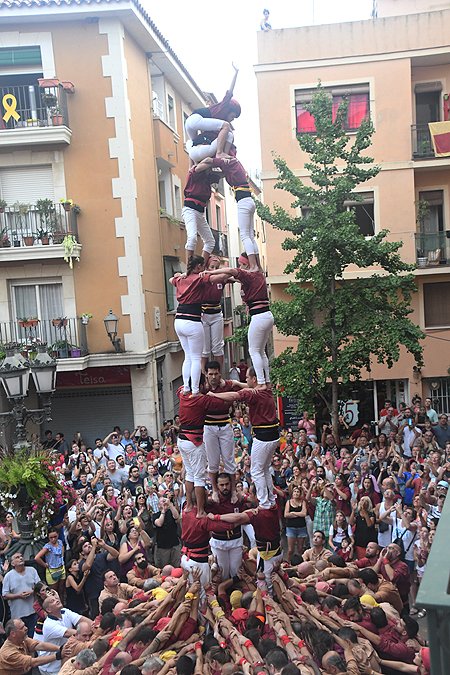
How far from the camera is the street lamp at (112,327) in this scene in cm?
1719

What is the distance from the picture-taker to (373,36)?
1912 centimetres

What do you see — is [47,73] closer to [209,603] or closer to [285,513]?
[285,513]

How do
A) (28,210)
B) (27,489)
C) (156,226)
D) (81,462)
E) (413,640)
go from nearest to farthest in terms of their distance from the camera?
(413,640) < (27,489) < (81,462) < (28,210) < (156,226)

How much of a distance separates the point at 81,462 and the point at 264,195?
9804 mm

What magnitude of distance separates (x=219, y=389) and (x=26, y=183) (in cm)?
1193

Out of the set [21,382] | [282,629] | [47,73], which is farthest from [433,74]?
[282,629]

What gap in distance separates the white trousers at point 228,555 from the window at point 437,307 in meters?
13.4

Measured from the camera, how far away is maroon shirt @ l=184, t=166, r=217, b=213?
8.55 metres

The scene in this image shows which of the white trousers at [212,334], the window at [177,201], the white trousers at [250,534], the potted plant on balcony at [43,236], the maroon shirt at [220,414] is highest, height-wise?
the window at [177,201]

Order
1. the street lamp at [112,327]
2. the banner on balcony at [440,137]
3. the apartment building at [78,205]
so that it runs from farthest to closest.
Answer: the banner on balcony at [440,137] → the apartment building at [78,205] → the street lamp at [112,327]

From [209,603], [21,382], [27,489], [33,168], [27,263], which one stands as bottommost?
[209,603]

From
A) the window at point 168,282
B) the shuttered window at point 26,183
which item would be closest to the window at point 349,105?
the window at point 168,282

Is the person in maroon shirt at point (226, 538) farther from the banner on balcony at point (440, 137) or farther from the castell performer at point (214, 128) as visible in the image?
the banner on balcony at point (440, 137)

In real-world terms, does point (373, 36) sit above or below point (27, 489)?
above
